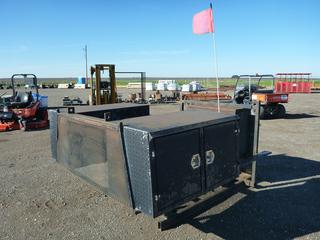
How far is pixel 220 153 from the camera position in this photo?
11.3ft

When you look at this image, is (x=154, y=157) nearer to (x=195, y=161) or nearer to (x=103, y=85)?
(x=195, y=161)

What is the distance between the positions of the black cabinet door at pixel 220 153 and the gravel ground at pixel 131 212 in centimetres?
67

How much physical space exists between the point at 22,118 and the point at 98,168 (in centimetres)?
850

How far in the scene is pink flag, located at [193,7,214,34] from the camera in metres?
4.50

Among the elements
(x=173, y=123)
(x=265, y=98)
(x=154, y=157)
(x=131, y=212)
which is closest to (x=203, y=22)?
(x=173, y=123)

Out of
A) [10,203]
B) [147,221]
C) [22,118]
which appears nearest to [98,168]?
[147,221]

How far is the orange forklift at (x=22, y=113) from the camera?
10.6 meters

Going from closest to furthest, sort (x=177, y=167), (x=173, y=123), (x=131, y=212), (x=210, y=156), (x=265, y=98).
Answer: (x=177, y=167)
(x=173, y=123)
(x=210, y=156)
(x=131, y=212)
(x=265, y=98)

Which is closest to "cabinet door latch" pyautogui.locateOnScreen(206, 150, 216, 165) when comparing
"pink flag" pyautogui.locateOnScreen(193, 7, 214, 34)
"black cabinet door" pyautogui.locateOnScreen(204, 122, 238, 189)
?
"black cabinet door" pyautogui.locateOnScreen(204, 122, 238, 189)

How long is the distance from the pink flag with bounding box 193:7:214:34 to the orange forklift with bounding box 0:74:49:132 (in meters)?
7.87

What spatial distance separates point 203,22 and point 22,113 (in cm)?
841

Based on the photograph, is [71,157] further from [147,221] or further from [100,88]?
[100,88]

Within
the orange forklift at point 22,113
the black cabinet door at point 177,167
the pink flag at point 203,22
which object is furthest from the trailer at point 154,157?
the orange forklift at point 22,113

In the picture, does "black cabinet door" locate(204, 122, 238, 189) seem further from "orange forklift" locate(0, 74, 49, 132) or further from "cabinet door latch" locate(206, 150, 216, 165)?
"orange forklift" locate(0, 74, 49, 132)
